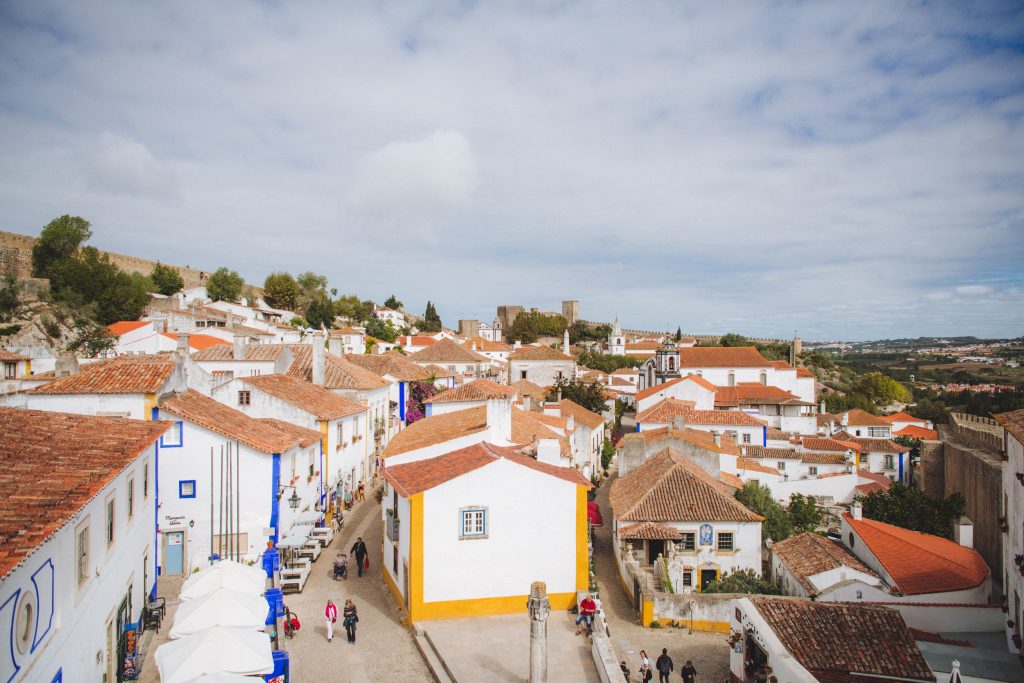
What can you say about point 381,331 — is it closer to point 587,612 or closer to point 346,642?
point 346,642

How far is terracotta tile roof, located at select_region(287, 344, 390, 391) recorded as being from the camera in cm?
3234

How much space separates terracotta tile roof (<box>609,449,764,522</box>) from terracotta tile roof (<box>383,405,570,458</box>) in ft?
10.1

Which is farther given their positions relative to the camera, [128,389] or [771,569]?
[771,569]

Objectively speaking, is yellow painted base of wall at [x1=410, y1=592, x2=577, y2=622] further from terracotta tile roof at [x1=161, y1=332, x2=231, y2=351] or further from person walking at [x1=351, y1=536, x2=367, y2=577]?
terracotta tile roof at [x1=161, y1=332, x2=231, y2=351]

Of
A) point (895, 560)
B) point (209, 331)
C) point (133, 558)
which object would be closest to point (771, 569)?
point (895, 560)

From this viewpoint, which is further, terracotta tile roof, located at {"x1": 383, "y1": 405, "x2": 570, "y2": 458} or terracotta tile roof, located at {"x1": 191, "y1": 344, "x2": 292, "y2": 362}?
terracotta tile roof, located at {"x1": 191, "y1": 344, "x2": 292, "y2": 362}

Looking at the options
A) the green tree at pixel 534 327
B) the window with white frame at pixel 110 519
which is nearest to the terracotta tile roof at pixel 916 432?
the window with white frame at pixel 110 519

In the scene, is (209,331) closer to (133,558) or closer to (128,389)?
(128,389)

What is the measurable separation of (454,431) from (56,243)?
5927cm

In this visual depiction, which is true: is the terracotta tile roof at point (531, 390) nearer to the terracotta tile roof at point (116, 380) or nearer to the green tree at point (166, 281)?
the terracotta tile roof at point (116, 380)

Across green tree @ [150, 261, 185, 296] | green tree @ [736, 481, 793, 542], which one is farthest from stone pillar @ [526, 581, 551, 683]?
green tree @ [150, 261, 185, 296]

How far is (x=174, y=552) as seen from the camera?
18.3m

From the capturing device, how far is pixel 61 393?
59.4ft

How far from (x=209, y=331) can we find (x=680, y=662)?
147ft
